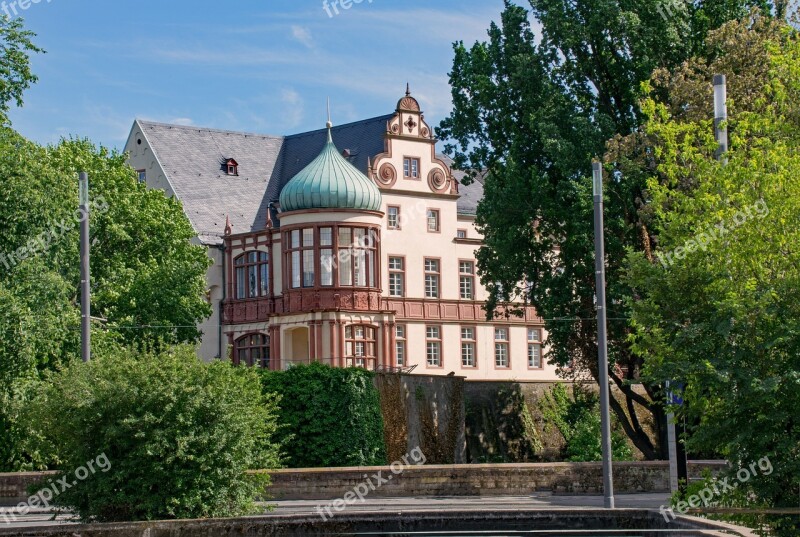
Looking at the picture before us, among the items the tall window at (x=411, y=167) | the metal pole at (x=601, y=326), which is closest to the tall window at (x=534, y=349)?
the tall window at (x=411, y=167)

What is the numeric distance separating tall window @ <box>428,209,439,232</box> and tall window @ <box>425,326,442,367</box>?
14.1 ft

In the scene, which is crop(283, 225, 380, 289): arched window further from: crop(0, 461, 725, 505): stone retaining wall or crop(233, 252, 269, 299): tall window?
crop(0, 461, 725, 505): stone retaining wall

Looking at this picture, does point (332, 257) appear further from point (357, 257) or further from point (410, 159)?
point (410, 159)

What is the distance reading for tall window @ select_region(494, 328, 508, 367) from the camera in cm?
6450

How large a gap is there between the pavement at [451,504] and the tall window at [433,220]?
28277 mm

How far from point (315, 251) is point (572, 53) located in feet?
47.3

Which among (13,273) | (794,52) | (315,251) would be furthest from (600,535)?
(315,251)

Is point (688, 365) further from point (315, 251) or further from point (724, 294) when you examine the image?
point (315, 251)

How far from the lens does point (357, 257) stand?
54.7 metres

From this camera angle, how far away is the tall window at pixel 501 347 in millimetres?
64500

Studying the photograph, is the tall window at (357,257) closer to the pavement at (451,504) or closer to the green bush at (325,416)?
the green bush at (325,416)

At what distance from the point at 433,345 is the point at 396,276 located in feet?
11.6

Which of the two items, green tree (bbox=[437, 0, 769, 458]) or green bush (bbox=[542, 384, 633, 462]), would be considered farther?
green bush (bbox=[542, 384, 633, 462])

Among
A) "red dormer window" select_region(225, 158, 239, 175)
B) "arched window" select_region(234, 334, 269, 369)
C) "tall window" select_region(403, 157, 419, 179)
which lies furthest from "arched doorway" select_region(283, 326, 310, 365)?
"red dormer window" select_region(225, 158, 239, 175)
